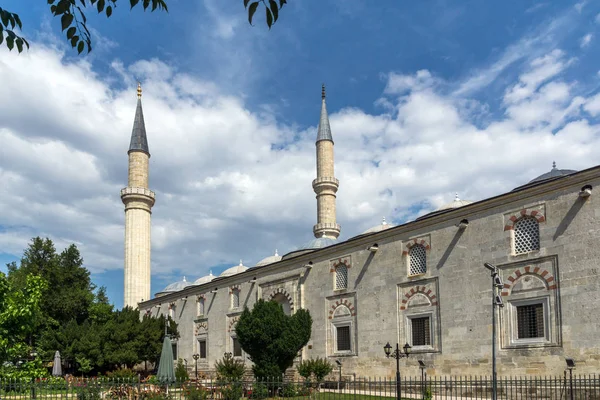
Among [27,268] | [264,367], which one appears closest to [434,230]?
[264,367]

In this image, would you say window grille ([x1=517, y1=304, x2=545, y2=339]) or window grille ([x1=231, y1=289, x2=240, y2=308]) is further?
window grille ([x1=231, y1=289, x2=240, y2=308])

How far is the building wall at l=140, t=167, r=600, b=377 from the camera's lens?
15469 millimetres

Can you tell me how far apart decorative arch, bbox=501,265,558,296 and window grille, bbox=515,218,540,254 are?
1.82 ft

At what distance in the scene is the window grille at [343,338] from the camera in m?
22.8

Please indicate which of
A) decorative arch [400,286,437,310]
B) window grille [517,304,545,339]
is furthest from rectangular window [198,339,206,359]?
window grille [517,304,545,339]

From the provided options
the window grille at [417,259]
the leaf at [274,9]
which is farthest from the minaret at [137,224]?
the leaf at [274,9]

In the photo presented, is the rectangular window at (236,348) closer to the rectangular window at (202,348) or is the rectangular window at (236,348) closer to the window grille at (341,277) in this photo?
the rectangular window at (202,348)

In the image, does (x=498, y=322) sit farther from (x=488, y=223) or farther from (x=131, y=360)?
(x=131, y=360)

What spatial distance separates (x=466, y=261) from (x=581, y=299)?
3.79m

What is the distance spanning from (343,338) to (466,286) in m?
6.51

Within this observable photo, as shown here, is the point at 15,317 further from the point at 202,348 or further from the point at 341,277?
the point at 202,348

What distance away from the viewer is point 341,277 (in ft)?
77.5

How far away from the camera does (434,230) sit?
773 inches

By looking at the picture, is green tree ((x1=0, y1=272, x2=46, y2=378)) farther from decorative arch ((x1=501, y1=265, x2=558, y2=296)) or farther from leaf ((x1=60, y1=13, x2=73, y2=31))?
decorative arch ((x1=501, y1=265, x2=558, y2=296))
